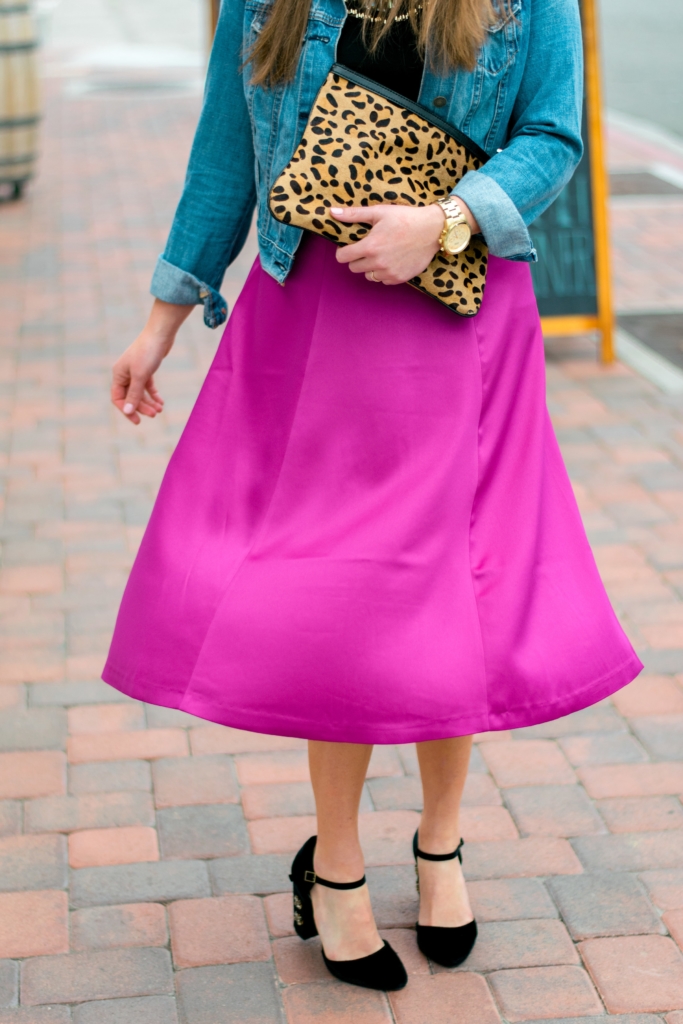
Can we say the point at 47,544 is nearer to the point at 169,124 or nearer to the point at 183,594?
the point at 183,594

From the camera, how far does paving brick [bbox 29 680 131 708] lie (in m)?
3.03

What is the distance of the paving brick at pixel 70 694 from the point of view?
303 cm

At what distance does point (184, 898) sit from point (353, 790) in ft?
1.69

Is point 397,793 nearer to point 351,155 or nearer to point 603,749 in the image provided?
point 603,749

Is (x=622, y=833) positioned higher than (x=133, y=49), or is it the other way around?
(x=622, y=833)

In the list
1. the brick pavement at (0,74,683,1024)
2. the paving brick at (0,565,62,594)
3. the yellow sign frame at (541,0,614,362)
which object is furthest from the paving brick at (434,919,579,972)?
the yellow sign frame at (541,0,614,362)

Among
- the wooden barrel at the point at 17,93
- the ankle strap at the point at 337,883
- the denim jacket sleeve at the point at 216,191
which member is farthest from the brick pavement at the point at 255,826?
the wooden barrel at the point at 17,93

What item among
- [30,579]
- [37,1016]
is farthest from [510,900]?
[30,579]

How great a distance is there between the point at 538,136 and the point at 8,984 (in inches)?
62.8

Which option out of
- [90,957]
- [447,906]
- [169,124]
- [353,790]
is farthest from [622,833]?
[169,124]

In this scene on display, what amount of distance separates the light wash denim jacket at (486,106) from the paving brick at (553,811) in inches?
49.0

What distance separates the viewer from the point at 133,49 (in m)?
16.2

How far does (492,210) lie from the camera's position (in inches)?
70.2

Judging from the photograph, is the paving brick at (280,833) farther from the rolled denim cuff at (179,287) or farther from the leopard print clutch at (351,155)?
the leopard print clutch at (351,155)
